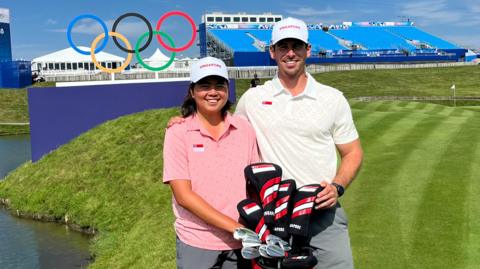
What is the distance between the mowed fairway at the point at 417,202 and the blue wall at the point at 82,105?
8.47 metres

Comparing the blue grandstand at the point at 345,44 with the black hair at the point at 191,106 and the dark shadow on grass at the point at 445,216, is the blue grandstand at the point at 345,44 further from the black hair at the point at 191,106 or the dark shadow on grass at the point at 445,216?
the black hair at the point at 191,106

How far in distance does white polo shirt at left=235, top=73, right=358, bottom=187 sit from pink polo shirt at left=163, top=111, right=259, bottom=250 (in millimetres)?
193

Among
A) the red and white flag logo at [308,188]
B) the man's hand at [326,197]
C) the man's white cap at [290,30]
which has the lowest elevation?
the man's hand at [326,197]

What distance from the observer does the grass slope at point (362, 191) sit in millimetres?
6934

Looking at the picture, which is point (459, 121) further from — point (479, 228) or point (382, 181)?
point (479, 228)

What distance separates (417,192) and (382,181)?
961mm

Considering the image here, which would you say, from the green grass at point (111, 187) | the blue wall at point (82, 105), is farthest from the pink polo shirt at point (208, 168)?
the blue wall at point (82, 105)

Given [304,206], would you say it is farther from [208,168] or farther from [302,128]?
[208,168]

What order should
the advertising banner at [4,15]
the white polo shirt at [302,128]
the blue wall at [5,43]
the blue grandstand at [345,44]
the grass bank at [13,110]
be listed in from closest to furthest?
the white polo shirt at [302,128], the grass bank at [13,110], the blue wall at [5,43], the advertising banner at [4,15], the blue grandstand at [345,44]

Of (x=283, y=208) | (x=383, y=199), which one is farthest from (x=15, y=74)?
(x=283, y=208)

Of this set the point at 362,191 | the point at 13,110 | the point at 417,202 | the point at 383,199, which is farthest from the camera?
the point at 13,110

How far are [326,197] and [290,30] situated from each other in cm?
122

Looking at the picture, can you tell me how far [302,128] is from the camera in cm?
357

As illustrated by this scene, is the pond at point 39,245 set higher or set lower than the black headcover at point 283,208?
lower
